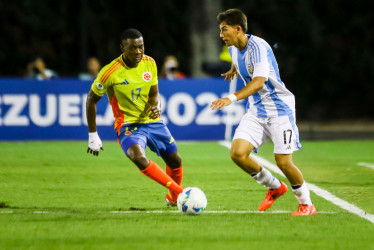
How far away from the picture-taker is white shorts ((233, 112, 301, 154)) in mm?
8002

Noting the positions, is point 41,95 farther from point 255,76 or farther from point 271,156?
point 255,76

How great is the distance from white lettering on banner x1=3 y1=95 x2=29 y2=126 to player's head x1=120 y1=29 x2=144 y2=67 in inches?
379

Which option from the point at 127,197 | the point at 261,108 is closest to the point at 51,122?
the point at 127,197

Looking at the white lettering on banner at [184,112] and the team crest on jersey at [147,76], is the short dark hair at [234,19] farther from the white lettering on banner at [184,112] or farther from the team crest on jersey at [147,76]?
the white lettering on banner at [184,112]

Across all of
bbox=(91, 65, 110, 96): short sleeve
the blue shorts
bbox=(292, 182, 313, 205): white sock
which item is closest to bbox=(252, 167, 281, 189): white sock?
bbox=(292, 182, 313, 205): white sock

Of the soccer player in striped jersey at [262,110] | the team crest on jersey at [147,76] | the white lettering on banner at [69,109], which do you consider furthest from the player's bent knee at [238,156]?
the white lettering on banner at [69,109]

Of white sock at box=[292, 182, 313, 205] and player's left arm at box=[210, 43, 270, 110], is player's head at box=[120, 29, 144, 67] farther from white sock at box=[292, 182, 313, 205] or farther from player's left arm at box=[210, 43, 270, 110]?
white sock at box=[292, 182, 313, 205]

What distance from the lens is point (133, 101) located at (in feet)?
28.7

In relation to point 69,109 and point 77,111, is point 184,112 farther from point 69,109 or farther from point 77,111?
point 69,109

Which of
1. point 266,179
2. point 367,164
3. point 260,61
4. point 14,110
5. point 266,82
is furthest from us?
point 14,110

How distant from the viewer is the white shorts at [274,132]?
8002 millimetres

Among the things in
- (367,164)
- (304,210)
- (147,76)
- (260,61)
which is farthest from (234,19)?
(367,164)

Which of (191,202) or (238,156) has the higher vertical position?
(238,156)

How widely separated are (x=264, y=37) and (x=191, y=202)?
27.5m
